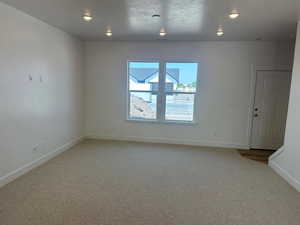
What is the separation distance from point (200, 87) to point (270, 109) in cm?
180

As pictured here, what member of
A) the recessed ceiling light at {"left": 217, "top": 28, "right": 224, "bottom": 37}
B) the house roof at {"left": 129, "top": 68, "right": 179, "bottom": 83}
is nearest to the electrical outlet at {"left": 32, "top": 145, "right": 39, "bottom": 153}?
the house roof at {"left": 129, "top": 68, "right": 179, "bottom": 83}

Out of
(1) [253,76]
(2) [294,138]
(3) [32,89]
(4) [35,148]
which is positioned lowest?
(4) [35,148]

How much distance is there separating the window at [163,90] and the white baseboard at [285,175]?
2.15 metres

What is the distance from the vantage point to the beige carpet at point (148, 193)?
2.42m

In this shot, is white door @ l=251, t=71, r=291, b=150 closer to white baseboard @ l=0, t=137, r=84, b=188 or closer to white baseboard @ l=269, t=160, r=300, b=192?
white baseboard @ l=269, t=160, r=300, b=192

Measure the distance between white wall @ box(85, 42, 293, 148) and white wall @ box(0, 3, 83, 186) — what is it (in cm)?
78

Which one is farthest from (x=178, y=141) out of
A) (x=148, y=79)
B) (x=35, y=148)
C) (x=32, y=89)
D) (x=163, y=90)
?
(x=32, y=89)

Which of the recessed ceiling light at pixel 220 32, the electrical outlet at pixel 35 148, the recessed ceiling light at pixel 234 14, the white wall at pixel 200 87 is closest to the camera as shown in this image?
the recessed ceiling light at pixel 234 14

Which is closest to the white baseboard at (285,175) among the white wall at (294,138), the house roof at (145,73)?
the white wall at (294,138)

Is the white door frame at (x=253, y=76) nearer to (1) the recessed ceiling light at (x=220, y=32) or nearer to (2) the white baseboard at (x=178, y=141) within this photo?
(2) the white baseboard at (x=178, y=141)

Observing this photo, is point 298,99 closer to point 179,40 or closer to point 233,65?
point 233,65

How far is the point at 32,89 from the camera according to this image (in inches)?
141

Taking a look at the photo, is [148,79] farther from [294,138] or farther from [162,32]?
[294,138]

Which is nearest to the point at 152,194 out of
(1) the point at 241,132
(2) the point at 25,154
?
(2) the point at 25,154
